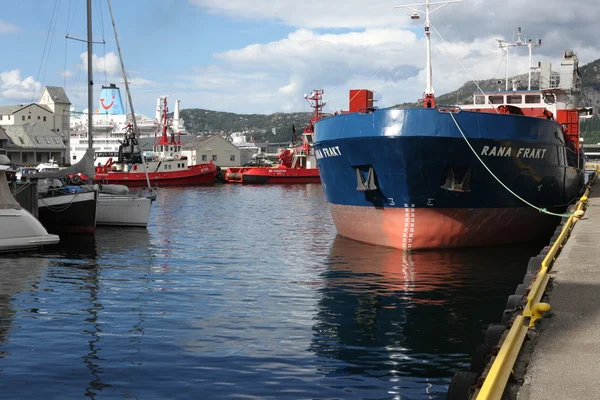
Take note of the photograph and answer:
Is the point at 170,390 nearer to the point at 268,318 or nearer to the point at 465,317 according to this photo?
the point at 268,318

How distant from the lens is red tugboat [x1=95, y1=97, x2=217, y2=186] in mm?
66562

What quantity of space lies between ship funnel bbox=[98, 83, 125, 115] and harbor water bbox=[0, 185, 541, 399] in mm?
137558

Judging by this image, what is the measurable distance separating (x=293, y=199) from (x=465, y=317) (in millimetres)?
38285

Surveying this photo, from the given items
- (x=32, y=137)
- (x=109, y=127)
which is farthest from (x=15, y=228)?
(x=109, y=127)

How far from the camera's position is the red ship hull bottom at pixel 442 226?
742 inches

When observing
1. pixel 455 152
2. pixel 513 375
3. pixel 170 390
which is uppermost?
pixel 455 152

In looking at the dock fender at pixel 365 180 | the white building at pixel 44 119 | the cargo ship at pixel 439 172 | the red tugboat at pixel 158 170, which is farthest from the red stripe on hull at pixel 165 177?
the dock fender at pixel 365 180

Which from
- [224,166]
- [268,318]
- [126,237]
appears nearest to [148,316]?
[268,318]

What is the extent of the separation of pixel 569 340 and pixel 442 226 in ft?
40.6

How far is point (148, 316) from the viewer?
487 inches

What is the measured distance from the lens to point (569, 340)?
21.9 feet

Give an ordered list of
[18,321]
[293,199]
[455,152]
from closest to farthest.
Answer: [18,321]
[455,152]
[293,199]

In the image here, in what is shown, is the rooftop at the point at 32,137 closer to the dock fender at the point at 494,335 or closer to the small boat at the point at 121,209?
the small boat at the point at 121,209

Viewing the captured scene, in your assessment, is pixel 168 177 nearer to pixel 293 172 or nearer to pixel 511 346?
pixel 293 172
